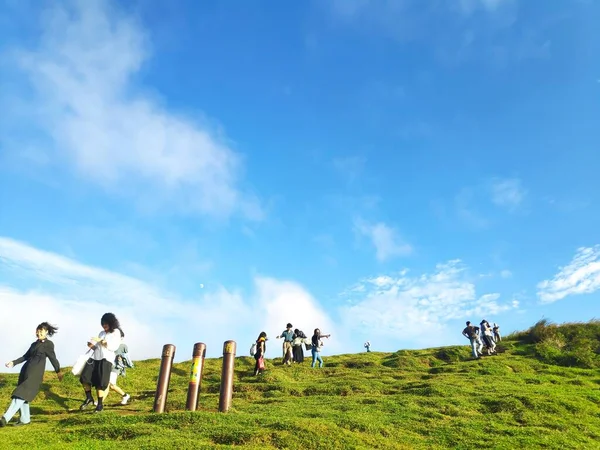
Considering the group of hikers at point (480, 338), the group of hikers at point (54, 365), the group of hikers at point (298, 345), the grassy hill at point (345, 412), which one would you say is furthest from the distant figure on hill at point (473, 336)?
the group of hikers at point (54, 365)

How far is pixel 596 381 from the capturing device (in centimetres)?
2377

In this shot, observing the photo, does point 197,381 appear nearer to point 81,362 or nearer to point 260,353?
point 81,362

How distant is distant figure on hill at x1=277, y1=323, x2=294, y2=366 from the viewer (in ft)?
94.9

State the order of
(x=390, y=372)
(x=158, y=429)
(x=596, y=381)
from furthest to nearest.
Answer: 1. (x=390, y=372)
2. (x=596, y=381)
3. (x=158, y=429)

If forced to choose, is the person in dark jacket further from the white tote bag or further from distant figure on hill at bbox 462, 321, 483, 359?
distant figure on hill at bbox 462, 321, 483, 359

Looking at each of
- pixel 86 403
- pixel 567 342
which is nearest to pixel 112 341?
pixel 86 403

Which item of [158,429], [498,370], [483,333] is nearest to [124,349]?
[158,429]

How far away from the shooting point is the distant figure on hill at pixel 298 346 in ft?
96.6

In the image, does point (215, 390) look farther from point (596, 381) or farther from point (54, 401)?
point (596, 381)

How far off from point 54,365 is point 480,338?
1149 inches

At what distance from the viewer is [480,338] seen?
33.6m

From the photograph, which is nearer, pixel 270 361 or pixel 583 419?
pixel 583 419

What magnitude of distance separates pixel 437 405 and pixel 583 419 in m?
4.67

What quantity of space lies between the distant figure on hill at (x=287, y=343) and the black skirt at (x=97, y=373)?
1565 cm
